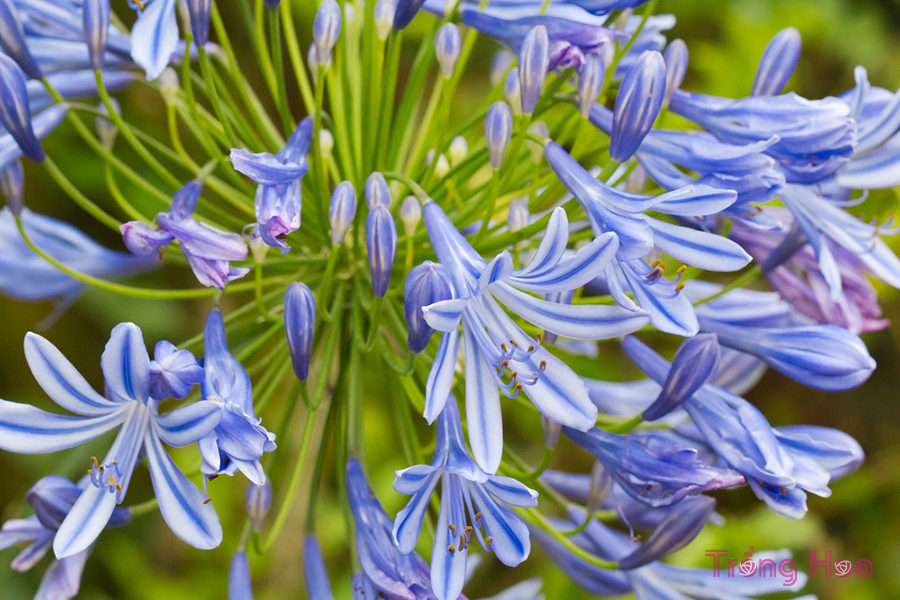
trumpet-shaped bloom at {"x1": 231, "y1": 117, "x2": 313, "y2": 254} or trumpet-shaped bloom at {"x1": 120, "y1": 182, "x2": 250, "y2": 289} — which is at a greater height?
trumpet-shaped bloom at {"x1": 231, "y1": 117, "x2": 313, "y2": 254}

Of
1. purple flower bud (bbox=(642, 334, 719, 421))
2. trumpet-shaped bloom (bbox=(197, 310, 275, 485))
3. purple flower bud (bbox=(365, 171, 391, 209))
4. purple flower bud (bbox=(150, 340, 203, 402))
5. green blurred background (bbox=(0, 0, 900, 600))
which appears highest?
purple flower bud (bbox=(365, 171, 391, 209))

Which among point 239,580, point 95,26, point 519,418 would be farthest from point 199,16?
point 519,418

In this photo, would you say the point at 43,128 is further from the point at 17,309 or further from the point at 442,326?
the point at 17,309

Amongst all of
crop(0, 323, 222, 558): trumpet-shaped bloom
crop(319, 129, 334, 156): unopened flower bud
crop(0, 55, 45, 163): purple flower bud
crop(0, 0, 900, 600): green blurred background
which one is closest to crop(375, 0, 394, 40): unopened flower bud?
crop(319, 129, 334, 156): unopened flower bud

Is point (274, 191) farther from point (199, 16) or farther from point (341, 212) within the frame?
point (199, 16)

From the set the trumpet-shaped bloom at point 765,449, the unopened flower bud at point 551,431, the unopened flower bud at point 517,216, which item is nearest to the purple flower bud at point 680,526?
the trumpet-shaped bloom at point 765,449

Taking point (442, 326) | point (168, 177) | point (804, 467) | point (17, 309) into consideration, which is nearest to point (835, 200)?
point (804, 467)

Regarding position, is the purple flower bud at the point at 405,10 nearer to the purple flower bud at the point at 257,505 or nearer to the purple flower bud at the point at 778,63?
the purple flower bud at the point at 778,63

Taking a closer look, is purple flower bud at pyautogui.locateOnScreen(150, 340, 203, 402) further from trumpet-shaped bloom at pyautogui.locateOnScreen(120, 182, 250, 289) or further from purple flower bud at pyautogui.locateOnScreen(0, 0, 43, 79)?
purple flower bud at pyautogui.locateOnScreen(0, 0, 43, 79)
